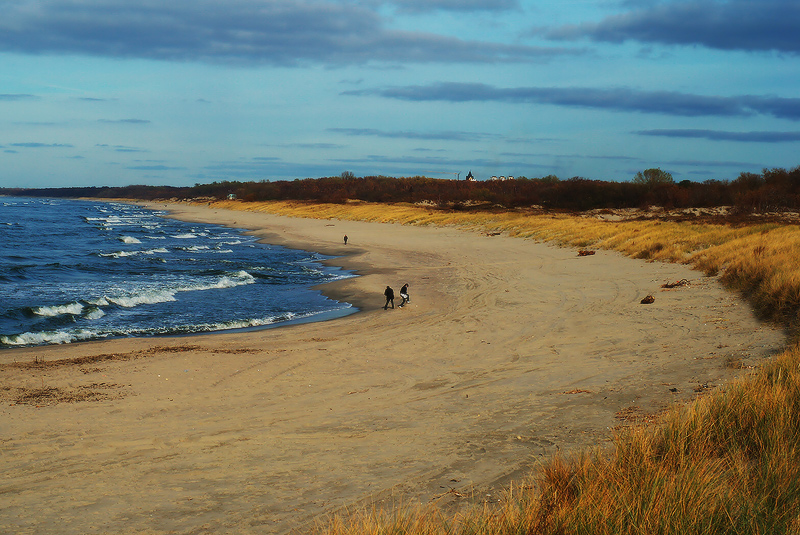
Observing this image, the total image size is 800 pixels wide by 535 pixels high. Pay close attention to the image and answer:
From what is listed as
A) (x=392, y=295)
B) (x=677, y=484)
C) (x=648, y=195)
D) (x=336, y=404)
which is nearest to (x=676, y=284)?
(x=392, y=295)

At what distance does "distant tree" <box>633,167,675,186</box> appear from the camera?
60381 mm

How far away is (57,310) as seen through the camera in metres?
17.8

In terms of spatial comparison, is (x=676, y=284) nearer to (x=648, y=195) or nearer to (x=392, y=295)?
(x=392, y=295)

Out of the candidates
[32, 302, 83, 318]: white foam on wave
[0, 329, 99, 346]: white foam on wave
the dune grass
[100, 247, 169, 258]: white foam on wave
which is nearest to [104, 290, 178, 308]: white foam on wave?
[32, 302, 83, 318]: white foam on wave

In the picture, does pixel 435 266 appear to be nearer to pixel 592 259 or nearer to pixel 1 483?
pixel 592 259

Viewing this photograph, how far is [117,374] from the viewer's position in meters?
10.8

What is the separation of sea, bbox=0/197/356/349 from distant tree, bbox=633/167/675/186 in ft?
129

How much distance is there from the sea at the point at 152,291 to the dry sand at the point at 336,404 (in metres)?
1.90

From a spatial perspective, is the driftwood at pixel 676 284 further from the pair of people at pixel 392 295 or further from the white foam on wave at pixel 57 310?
the white foam on wave at pixel 57 310

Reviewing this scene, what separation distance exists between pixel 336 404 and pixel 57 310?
13205 millimetres

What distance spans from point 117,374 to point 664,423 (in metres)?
9.27

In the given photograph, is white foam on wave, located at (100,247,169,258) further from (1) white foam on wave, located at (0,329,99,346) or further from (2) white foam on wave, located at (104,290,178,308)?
(1) white foam on wave, located at (0,329,99,346)

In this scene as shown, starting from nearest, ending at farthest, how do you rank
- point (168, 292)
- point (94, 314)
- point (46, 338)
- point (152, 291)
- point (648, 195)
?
point (46, 338) < point (94, 314) < point (152, 291) < point (168, 292) < point (648, 195)

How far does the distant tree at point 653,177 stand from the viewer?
2377 inches
